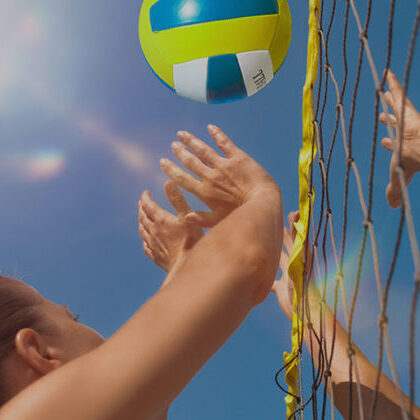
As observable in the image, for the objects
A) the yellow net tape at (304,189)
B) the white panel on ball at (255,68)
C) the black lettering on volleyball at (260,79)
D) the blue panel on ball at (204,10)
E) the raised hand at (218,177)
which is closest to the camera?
the raised hand at (218,177)

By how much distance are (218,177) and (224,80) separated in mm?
1886

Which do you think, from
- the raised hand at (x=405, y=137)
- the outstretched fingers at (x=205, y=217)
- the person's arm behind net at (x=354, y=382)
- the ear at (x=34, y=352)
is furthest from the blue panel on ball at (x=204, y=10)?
the ear at (x=34, y=352)

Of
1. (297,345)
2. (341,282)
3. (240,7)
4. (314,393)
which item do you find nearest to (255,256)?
(341,282)

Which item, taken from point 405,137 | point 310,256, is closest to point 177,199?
point 310,256

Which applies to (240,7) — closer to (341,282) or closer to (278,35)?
(278,35)

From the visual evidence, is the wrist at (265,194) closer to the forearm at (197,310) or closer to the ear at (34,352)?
the forearm at (197,310)

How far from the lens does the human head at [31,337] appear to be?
1486mm

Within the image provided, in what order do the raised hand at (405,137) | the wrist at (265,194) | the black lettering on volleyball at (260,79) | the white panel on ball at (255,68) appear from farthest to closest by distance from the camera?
the black lettering on volleyball at (260,79), the white panel on ball at (255,68), the raised hand at (405,137), the wrist at (265,194)

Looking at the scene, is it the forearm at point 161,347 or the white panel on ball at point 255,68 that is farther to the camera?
the white panel on ball at point 255,68

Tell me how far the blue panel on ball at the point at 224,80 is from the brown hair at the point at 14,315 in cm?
203

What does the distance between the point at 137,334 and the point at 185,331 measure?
0.37 ft

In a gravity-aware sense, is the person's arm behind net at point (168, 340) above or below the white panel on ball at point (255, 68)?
below

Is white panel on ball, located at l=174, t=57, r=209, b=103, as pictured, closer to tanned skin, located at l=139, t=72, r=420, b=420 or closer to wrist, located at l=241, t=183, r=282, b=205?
tanned skin, located at l=139, t=72, r=420, b=420

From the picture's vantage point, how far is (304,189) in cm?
253
